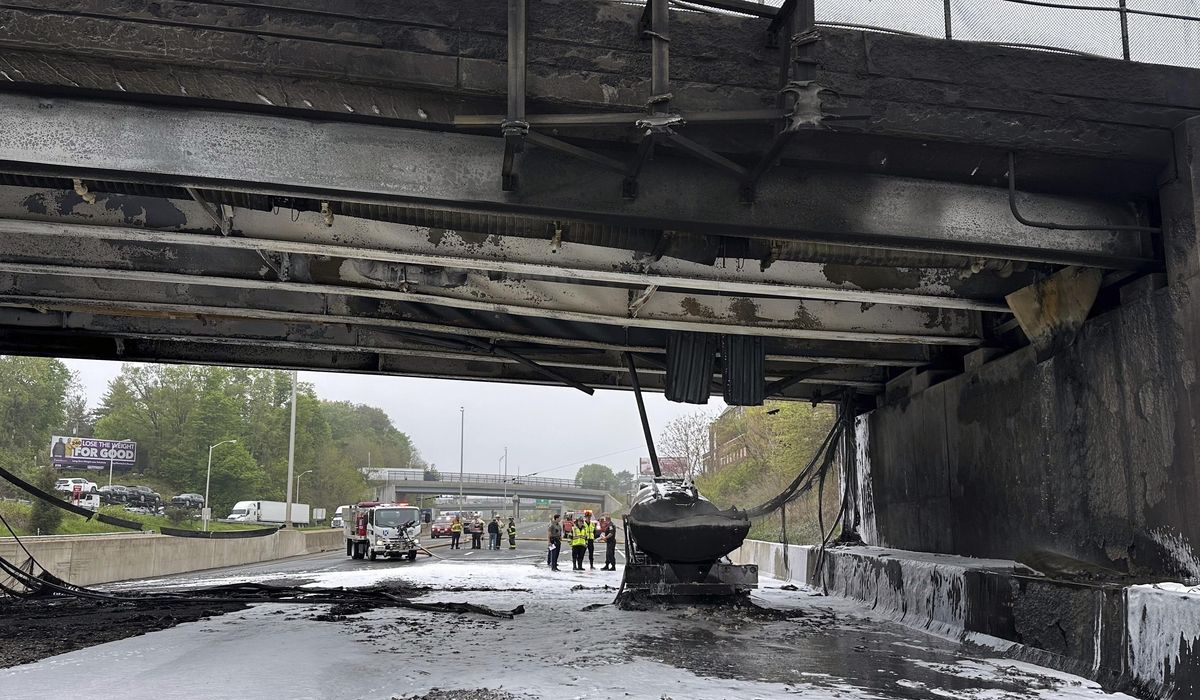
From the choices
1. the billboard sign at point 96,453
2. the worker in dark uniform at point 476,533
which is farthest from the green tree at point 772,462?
the billboard sign at point 96,453

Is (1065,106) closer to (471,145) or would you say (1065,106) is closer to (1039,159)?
(1039,159)

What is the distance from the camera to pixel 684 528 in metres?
11.4

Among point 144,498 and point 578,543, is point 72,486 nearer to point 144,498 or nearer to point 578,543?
point 144,498

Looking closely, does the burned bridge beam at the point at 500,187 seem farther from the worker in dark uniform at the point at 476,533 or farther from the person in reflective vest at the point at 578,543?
the worker in dark uniform at the point at 476,533

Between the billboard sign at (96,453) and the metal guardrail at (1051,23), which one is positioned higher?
the metal guardrail at (1051,23)

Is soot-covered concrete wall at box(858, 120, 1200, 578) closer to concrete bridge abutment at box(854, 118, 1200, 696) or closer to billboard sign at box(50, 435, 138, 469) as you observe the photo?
concrete bridge abutment at box(854, 118, 1200, 696)

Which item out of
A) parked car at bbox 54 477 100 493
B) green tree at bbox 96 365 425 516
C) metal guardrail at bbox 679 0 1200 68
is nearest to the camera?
metal guardrail at bbox 679 0 1200 68

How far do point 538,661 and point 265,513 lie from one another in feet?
164

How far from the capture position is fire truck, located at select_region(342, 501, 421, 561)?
29.1m

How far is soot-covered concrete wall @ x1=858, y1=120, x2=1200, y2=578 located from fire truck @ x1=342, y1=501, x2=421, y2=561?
20.5m

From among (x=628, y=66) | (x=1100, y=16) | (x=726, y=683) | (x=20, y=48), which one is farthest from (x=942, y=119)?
(x=20, y=48)

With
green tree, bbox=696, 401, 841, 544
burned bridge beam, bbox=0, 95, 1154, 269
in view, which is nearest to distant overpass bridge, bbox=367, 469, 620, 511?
green tree, bbox=696, 401, 841, 544

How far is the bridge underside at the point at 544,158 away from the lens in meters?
6.25

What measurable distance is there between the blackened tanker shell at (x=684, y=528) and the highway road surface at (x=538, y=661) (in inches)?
31.5
